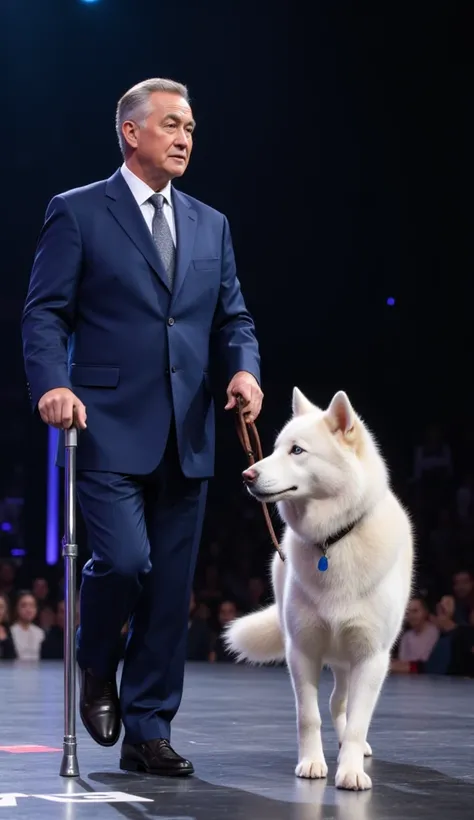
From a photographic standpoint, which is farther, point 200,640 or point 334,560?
point 200,640

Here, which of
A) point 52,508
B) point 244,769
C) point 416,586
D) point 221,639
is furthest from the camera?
point 52,508

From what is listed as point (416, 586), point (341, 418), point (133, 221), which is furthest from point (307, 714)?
point (416, 586)

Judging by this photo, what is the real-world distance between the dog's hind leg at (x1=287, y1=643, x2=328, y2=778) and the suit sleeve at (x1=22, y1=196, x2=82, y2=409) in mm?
917

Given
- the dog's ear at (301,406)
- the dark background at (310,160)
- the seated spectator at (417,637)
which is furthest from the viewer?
the dark background at (310,160)

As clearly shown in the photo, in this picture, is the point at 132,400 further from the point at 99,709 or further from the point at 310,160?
the point at 310,160

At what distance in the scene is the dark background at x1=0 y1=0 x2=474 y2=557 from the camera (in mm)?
9422

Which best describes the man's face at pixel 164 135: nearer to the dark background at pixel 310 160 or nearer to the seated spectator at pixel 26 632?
the dark background at pixel 310 160

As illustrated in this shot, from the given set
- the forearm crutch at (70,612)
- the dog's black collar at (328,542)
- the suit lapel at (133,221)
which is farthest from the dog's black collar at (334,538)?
the suit lapel at (133,221)

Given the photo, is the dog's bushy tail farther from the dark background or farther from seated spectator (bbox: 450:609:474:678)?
the dark background

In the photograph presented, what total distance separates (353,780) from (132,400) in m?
1.02

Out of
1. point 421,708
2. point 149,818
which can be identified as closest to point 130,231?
point 149,818

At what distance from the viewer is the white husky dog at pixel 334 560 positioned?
301 centimetres

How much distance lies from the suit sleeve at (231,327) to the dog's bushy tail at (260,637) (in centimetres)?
97

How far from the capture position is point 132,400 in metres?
2.96
